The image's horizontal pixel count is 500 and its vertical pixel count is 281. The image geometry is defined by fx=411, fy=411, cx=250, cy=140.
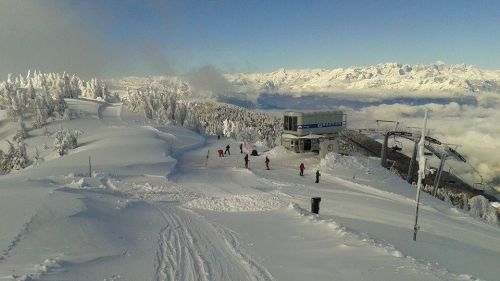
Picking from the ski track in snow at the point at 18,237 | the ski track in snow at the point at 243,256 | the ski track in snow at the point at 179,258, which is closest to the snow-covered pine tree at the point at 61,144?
the ski track in snow at the point at 18,237

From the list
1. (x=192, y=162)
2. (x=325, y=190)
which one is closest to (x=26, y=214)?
(x=325, y=190)

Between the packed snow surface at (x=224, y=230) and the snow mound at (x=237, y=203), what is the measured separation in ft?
0.35

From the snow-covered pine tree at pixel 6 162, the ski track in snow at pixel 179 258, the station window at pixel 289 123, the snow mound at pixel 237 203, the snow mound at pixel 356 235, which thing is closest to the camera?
the ski track in snow at pixel 179 258

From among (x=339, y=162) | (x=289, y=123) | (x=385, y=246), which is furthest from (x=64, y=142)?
(x=385, y=246)

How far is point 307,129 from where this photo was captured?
142 feet

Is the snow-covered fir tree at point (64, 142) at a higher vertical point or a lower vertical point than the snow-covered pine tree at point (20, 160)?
higher

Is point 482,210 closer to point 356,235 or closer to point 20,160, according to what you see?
point 356,235

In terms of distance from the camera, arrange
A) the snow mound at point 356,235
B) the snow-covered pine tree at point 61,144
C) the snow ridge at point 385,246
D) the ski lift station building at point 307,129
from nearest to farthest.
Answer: the snow ridge at point 385,246
the snow mound at point 356,235
the ski lift station building at point 307,129
the snow-covered pine tree at point 61,144

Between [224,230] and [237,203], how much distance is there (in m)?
5.95

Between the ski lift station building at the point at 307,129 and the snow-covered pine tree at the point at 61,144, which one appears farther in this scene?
the snow-covered pine tree at the point at 61,144

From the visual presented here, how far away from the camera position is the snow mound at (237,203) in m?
21.4

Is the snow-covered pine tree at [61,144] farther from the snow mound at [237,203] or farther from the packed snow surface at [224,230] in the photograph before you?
the snow mound at [237,203]

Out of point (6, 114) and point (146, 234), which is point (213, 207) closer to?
point (146, 234)

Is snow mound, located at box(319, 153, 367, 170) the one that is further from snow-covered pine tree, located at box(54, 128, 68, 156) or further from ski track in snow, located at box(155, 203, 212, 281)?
snow-covered pine tree, located at box(54, 128, 68, 156)
